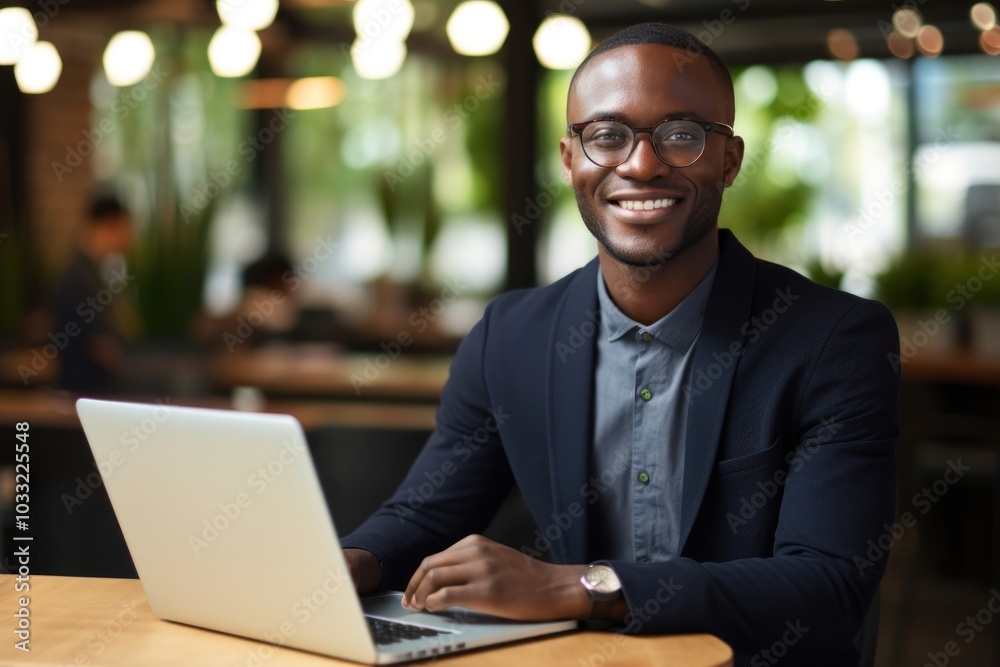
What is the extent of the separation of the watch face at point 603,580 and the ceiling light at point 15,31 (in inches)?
198

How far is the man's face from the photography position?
1688 mm

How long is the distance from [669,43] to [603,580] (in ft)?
2.66

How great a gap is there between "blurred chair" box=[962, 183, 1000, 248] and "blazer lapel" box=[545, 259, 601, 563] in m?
4.65

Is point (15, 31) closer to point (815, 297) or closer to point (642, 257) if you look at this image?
point (642, 257)

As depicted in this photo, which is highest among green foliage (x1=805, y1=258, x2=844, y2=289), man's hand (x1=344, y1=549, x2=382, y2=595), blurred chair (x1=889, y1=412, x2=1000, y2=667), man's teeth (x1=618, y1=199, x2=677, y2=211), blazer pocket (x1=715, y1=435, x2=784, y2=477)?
man's teeth (x1=618, y1=199, x2=677, y2=211)

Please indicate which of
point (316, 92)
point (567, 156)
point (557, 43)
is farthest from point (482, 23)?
point (567, 156)

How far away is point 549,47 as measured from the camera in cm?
505

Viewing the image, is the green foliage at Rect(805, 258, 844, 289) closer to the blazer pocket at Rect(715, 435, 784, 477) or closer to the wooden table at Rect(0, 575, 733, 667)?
the blazer pocket at Rect(715, 435, 784, 477)

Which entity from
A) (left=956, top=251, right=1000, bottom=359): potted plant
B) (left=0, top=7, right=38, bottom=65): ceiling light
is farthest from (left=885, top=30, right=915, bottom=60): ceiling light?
(left=0, top=7, right=38, bottom=65): ceiling light

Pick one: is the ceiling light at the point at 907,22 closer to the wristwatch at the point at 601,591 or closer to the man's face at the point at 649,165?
the man's face at the point at 649,165

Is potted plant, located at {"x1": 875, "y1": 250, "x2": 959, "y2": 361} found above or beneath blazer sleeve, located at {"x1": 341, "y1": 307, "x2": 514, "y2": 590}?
beneath

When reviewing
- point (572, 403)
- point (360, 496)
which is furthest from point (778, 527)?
point (360, 496)

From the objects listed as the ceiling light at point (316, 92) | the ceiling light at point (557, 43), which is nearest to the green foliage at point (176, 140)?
the ceiling light at point (316, 92)

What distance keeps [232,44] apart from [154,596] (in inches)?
191
